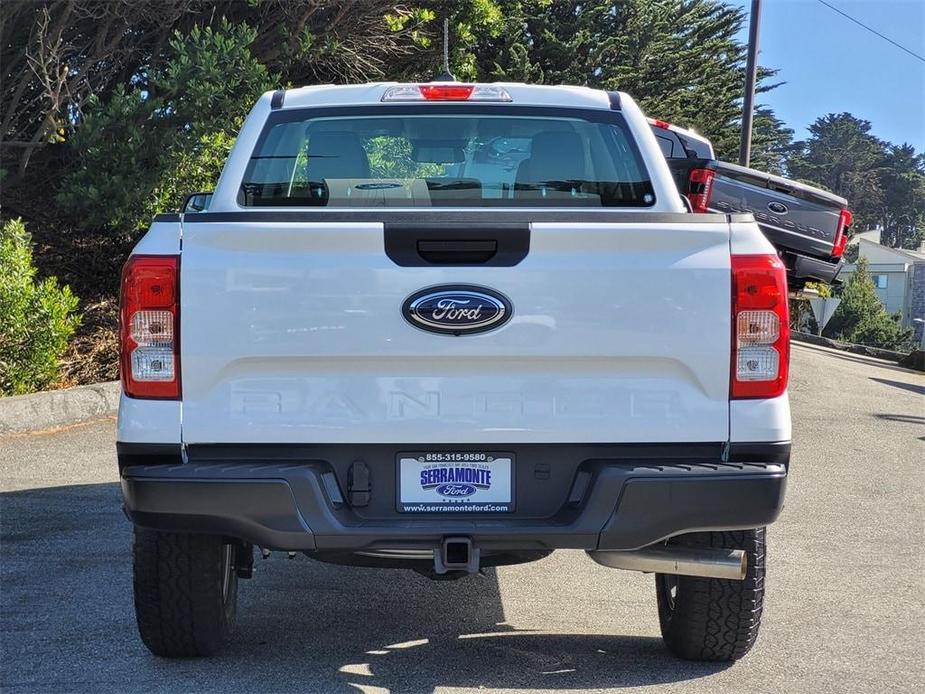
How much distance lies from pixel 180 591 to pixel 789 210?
8280mm

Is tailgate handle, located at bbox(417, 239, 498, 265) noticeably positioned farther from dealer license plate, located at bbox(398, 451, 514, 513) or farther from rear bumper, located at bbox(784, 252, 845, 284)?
rear bumper, located at bbox(784, 252, 845, 284)

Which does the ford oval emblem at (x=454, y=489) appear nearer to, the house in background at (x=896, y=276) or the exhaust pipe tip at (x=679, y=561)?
the exhaust pipe tip at (x=679, y=561)

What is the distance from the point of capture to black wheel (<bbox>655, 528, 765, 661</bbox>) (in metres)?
3.90

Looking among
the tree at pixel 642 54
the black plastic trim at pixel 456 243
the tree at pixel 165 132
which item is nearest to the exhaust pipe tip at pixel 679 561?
the black plastic trim at pixel 456 243

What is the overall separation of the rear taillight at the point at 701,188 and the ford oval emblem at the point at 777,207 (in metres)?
0.58

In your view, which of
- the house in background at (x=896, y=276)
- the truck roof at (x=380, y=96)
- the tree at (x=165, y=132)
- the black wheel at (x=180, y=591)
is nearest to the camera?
the black wheel at (x=180, y=591)

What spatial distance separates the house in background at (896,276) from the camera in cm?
7188

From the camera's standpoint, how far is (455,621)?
473 cm

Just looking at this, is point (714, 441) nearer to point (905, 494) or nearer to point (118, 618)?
point (118, 618)

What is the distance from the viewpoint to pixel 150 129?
11617mm

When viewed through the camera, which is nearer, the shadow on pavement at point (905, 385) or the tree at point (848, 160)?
the shadow on pavement at point (905, 385)

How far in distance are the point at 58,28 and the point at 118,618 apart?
7.53 metres

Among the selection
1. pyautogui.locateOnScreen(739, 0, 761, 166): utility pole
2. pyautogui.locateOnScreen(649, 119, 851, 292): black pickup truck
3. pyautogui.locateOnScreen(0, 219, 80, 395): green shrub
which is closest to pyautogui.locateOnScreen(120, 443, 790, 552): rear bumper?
pyautogui.locateOnScreen(0, 219, 80, 395): green shrub

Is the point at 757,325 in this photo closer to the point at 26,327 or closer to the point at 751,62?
the point at 26,327
